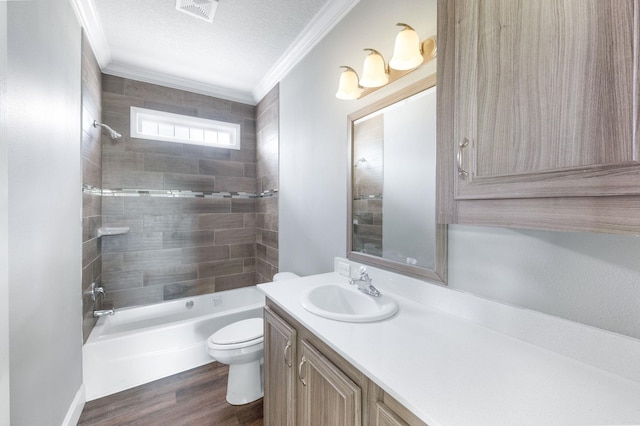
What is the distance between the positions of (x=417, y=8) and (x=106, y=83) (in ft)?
9.20

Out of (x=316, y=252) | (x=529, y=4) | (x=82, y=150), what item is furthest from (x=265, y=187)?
(x=529, y=4)

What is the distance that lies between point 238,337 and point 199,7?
7.49 ft

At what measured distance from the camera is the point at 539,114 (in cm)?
60

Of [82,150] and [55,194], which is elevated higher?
[82,150]

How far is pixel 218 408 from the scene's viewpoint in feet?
5.79

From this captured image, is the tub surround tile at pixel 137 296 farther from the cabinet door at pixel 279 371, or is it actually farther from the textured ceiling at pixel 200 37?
the textured ceiling at pixel 200 37

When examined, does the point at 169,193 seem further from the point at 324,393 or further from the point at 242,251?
the point at 324,393

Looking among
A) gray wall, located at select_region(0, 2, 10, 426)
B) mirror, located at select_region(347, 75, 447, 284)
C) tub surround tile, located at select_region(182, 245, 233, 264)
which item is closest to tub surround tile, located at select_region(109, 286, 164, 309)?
tub surround tile, located at select_region(182, 245, 233, 264)

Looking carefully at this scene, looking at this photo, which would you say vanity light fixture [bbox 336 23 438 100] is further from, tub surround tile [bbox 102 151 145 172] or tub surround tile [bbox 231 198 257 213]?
tub surround tile [bbox 102 151 145 172]

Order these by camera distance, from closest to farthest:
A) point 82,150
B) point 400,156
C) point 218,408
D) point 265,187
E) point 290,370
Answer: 1. point 290,370
2. point 400,156
3. point 218,408
4. point 82,150
5. point 265,187

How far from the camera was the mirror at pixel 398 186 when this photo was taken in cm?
121

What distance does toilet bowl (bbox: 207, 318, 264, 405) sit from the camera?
1.74 m

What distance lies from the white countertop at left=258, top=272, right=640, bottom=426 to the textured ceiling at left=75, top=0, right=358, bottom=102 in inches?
73.8

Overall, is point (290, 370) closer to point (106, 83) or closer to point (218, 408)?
point (218, 408)
